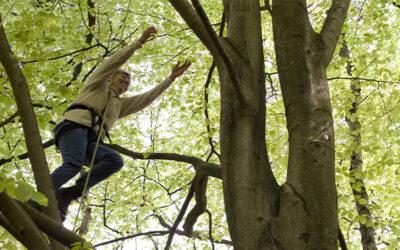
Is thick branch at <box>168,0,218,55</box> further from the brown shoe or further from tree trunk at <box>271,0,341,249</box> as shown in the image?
the brown shoe

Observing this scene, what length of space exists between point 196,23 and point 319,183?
42.6 inches

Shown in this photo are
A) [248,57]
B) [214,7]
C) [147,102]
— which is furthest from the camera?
[214,7]

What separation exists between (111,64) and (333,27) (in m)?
1.77

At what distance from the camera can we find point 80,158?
3.09m

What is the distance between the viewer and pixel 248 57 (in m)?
2.64

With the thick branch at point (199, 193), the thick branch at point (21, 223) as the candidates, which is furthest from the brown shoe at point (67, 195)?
the thick branch at point (21, 223)

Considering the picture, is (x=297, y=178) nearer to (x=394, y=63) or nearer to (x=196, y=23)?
(x=196, y=23)

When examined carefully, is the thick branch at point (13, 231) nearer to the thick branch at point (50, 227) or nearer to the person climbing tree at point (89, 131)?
the thick branch at point (50, 227)

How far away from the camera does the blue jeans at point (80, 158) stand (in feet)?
9.71

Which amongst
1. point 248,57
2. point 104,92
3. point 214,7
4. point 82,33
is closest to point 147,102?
point 104,92

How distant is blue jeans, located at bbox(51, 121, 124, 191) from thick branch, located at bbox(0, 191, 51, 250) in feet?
4.24

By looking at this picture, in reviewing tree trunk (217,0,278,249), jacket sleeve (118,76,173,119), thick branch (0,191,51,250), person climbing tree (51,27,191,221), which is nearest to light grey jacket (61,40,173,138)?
person climbing tree (51,27,191,221)

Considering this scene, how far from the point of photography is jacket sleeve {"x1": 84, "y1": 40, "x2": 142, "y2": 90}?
3361mm

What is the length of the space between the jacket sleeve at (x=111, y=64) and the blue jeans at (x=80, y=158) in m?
0.41
